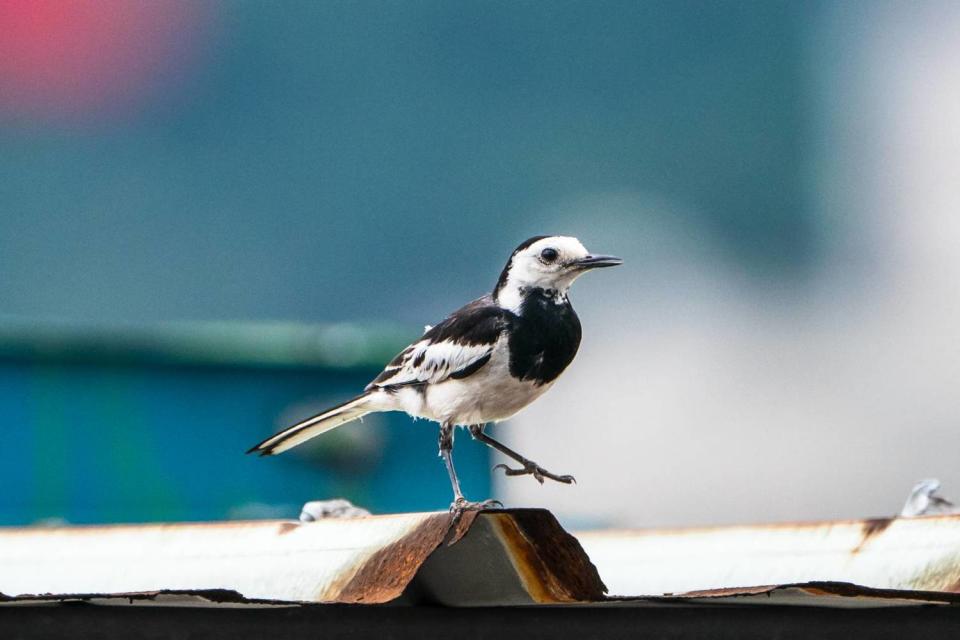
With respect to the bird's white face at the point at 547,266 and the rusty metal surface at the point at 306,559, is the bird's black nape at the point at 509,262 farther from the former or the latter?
the rusty metal surface at the point at 306,559

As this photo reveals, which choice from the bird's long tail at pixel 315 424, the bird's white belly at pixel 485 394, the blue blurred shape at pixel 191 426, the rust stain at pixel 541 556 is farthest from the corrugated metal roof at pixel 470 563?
the blue blurred shape at pixel 191 426

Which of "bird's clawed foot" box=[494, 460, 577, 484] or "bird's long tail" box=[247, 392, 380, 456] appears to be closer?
"bird's clawed foot" box=[494, 460, 577, 484]

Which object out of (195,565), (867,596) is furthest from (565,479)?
(867,596)

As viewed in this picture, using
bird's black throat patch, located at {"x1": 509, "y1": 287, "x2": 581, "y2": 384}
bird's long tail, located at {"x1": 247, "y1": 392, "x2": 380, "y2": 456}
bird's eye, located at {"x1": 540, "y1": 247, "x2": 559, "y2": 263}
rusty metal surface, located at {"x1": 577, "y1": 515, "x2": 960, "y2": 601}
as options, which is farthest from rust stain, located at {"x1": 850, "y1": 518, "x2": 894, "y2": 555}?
bird's long tail, located at {"x1": 247, "y1": 392, "x2": 380, "y2": 456}

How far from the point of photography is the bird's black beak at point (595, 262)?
2.97 m

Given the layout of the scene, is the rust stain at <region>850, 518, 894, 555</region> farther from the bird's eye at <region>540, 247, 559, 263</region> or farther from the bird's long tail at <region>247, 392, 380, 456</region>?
the bird's long tail at <region>247, 392, 380, 456</region>

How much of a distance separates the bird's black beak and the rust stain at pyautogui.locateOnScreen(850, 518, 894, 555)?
3.24 feet

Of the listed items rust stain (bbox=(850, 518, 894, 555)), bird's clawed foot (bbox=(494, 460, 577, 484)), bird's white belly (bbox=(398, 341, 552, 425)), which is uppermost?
bird's white belly (bbox=(398, 341, 552, 425))

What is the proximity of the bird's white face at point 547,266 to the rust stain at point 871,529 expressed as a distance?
45.7 inches

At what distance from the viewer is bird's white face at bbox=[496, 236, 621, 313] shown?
10.2 feet

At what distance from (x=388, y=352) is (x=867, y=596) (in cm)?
473

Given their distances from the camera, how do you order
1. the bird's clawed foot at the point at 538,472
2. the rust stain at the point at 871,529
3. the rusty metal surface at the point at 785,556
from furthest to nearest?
the bird's clawed foot at the point at 538,472, the rust stain at the point at 871,529, the rusty metal surface at the point at 785,556

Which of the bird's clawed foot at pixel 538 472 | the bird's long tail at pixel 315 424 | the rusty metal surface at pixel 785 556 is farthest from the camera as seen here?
the bird's long tail at pixel 315 424

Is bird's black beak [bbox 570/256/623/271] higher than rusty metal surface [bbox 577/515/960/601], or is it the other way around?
bird's black beak [bbox 570/256/623/271]
